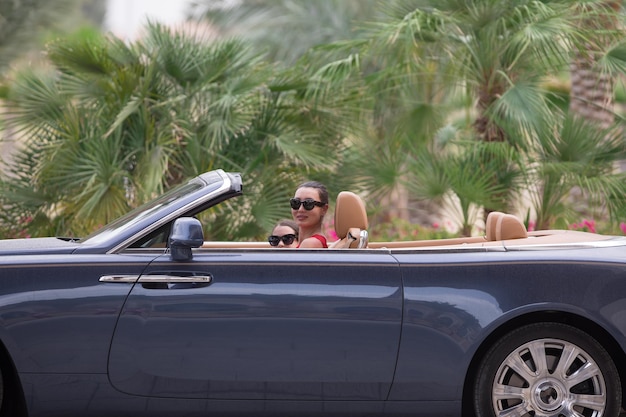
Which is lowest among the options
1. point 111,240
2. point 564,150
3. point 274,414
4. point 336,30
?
point 274,414

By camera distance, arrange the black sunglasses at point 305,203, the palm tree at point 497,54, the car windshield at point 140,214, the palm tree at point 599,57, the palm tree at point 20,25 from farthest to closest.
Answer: the palm tree at point 20,25
the palm tree at point 599,57
the palm tree at point 497,54
the black sunglasses at point 305,203
the car windshield at point 140,214

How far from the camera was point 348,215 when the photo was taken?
5.64 metres

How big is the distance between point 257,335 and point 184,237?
53 centimetres

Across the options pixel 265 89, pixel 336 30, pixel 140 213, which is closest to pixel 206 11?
pixel 336 30

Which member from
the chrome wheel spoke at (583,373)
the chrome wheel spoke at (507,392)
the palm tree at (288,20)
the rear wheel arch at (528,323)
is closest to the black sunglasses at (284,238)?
the rear wheel arch at (528,323)

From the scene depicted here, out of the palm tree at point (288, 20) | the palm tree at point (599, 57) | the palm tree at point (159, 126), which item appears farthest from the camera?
the palm tree at point (288, 20)

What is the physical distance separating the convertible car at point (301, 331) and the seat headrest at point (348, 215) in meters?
0.64

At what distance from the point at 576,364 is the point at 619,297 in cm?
36

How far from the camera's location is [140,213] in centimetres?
533

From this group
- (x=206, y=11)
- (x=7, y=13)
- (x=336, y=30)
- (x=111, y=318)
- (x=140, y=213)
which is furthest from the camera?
(x=7, y=13)

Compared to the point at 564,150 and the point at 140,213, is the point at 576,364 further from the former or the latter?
the point at 564,150

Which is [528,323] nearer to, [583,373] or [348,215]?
[583,373]

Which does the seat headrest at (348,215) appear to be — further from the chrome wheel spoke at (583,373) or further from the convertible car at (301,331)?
the chrome wheel spoke at (583,373)

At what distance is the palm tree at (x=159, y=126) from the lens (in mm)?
10539
